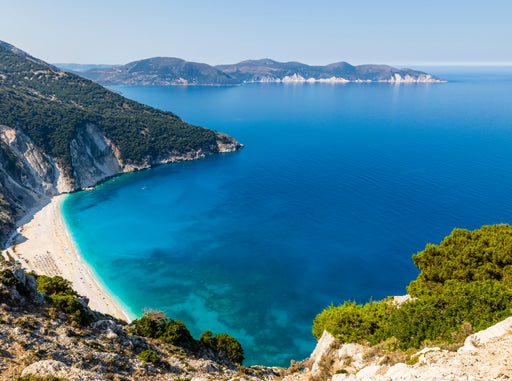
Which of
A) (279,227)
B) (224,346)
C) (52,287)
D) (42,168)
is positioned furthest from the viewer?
(42,168)

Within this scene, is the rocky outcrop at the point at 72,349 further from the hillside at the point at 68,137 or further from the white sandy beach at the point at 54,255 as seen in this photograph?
the hillside at the point at 68,137

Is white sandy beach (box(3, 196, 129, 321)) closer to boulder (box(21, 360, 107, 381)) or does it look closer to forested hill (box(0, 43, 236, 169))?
forested hill (box(0, 43, 236, 169))

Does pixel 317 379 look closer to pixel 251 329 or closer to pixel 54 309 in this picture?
pixel 54 309

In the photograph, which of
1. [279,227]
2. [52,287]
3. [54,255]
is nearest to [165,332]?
[52,287]

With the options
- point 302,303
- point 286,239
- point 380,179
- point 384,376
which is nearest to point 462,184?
point 380,179

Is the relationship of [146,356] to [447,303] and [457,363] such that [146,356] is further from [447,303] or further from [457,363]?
[447,303]

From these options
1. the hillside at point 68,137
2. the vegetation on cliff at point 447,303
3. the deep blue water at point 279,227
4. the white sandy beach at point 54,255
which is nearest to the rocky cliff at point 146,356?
the vegetation on cliff at point 447,303
